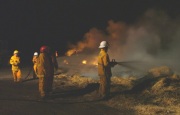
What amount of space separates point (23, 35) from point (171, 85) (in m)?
37.0

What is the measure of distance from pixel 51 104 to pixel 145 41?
14626 millimetres

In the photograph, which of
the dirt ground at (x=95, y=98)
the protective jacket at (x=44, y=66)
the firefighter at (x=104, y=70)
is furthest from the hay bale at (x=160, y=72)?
the protective jacket at (x=44, y=66)

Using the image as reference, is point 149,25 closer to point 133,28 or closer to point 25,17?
point 133,28

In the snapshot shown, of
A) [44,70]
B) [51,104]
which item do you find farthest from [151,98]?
[44,70]

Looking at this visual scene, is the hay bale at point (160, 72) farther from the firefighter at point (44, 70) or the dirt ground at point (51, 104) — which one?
the firefighter at point (44, 70)

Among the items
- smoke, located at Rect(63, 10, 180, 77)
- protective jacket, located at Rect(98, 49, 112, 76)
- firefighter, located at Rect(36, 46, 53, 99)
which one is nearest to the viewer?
protective jacket, located at Rect(98, 49, 112, 76)

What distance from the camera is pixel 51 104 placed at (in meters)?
9.61

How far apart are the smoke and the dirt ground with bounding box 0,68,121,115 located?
7130 mm

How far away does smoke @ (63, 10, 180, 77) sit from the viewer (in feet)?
62.6

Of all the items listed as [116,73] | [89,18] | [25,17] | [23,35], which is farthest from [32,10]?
[116,73]

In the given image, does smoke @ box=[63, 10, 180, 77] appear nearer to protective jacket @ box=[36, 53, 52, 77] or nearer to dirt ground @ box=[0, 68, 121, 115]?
dirt ground @ box=[0, 68, 121, 115]

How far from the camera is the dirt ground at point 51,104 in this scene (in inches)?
344

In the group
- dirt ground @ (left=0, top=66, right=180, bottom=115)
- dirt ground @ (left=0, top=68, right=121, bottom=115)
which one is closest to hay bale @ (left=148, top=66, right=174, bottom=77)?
dirt ground @ (left=0, top=66, right=180, bottom=115)

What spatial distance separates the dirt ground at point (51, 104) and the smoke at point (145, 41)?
23.4ft
